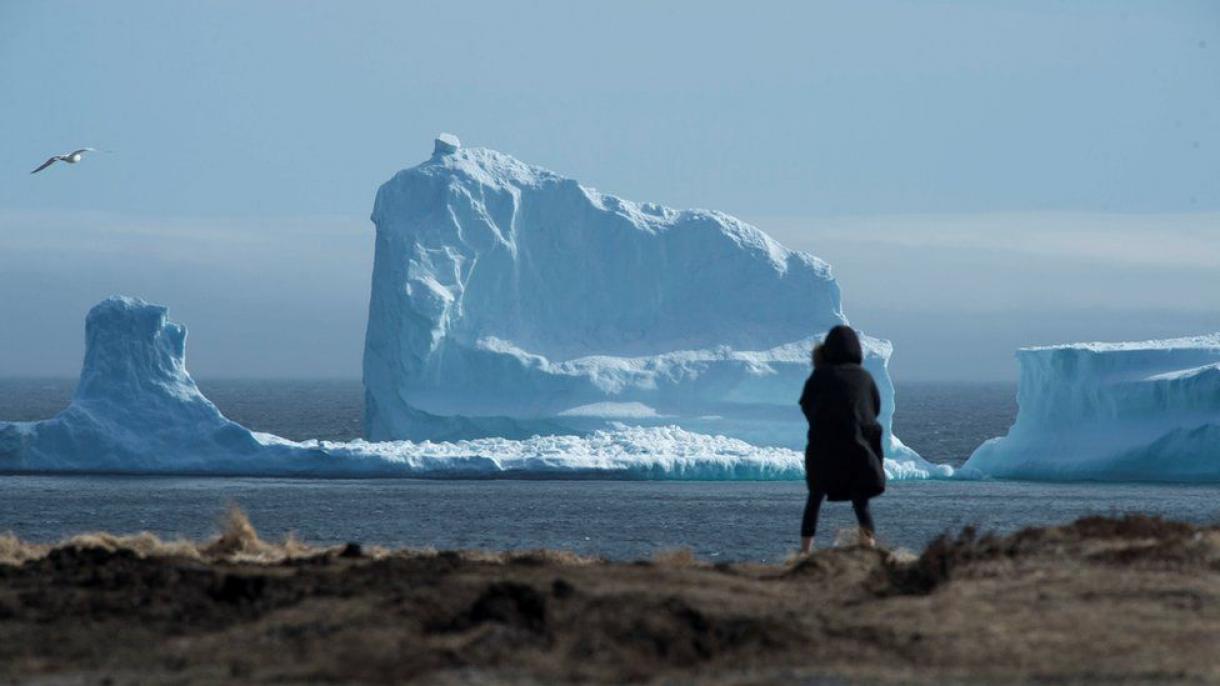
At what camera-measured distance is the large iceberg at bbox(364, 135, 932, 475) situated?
37469 mm

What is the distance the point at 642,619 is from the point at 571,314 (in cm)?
3298

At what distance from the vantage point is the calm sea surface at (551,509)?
24.8 m

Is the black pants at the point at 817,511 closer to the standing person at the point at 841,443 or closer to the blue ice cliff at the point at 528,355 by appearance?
the standing person at the point at 841,443

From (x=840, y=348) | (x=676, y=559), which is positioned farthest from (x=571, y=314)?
(x=676, y=559)

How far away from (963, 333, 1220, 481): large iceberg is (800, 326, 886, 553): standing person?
25701 millimetres

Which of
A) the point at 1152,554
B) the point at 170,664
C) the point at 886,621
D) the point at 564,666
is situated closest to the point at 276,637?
the point at 170,664

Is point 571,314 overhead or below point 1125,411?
overhead

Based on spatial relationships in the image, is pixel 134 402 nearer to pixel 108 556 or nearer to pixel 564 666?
pixel 108 556

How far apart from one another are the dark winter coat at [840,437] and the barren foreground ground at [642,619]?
0.73m

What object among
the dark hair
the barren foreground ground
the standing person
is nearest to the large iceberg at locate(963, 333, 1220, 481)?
the dark hair

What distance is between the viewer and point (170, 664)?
6.19 meters

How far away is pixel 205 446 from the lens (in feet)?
120

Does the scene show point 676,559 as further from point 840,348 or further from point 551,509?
point 551,509

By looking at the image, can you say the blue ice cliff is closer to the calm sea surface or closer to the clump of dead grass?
the calm sea surface
